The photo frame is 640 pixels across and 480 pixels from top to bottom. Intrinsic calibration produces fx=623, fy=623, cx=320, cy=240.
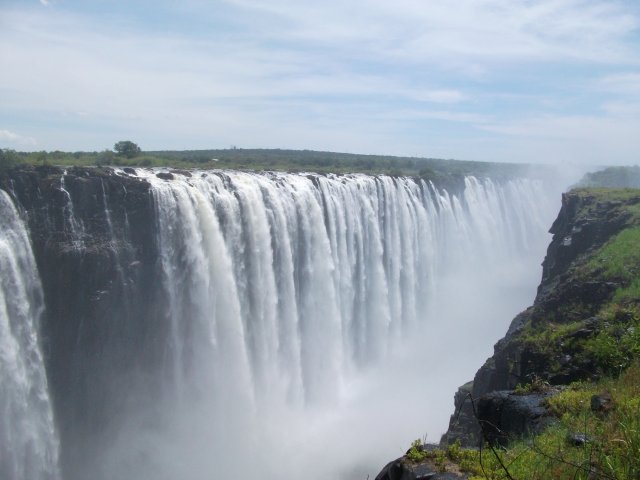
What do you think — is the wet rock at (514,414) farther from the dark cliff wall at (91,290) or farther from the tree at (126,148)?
the tree at (126,148)

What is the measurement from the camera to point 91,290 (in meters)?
17.0

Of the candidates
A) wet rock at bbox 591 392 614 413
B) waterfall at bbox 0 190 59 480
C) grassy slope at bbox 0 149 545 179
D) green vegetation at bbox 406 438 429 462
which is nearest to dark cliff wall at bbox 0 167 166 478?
waterfall at bbox 0 190 59 480

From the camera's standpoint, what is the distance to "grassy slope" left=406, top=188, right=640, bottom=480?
545 centimetres

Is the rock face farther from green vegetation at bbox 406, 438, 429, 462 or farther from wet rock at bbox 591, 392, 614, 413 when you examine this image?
wet rock at bbox 591, 392, 614, 413

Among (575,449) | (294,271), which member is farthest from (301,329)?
(575,449)

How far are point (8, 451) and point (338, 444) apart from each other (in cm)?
914

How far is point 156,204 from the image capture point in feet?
59.0

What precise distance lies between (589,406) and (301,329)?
54.5ft

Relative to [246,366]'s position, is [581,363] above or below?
above

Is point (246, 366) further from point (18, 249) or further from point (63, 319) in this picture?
point (18, 249)

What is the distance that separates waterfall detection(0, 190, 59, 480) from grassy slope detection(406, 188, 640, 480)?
1167 cm

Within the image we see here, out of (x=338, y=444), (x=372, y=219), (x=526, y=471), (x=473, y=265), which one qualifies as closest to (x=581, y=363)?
(x=526, y=471)

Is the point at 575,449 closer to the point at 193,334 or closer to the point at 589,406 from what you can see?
the point at 589,406

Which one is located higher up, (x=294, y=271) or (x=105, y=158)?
(x=105, y=158)
